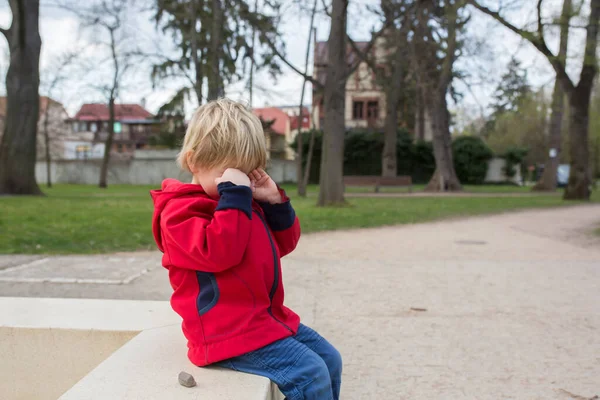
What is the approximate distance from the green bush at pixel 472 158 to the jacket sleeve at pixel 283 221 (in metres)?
38.4

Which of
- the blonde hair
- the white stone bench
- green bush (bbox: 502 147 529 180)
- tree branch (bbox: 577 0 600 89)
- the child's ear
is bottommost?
the white stone bench

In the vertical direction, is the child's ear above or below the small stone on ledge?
above

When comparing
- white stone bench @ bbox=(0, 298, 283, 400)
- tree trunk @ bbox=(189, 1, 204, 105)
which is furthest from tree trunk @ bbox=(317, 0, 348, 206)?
white stone bench @ bbox=(0, 298, 283, 400)

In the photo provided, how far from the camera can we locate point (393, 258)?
701 cm

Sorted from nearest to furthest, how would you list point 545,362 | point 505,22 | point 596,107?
point 545,362
point 505,22
point 596,107

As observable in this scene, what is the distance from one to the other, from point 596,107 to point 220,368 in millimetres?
48638

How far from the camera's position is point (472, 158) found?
128 ft

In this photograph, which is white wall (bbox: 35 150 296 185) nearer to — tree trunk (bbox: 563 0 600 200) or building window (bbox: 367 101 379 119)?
building window (bbox: 367 101 379 119)

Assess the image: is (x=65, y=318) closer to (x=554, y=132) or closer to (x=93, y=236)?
(x=93, y=236)

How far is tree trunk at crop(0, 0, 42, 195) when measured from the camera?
59.2 ft

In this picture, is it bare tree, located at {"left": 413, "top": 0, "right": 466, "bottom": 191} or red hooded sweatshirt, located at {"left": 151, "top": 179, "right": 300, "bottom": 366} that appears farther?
bare tree, located at {"left": 413, "top": 0, "right": 466, "bottom": 191}

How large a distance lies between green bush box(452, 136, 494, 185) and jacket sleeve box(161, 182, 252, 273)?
38730 mm

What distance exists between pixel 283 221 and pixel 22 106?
1871 centimetres

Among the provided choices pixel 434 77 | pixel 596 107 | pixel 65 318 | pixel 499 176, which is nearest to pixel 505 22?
pixel 434 77
